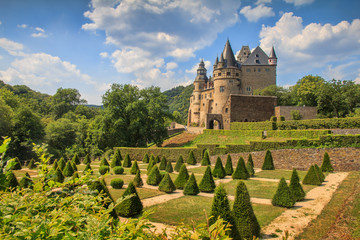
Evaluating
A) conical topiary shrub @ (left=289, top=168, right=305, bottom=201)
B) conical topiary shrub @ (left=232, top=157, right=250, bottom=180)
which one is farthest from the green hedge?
conical topiary shrub @ (left=289, top=168, right=305, bottom=201)

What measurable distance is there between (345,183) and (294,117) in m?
22.7

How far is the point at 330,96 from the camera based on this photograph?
33.7 metres

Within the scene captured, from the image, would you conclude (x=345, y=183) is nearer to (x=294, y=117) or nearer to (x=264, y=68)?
(x=294, y=117)

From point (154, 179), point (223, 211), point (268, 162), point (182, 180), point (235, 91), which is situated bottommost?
point (154, 179)

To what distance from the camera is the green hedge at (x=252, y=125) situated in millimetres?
30750

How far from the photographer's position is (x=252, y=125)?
109 ft

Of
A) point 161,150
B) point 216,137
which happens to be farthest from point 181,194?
point 216,137

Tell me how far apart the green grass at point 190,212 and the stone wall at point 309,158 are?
11244 millimetres

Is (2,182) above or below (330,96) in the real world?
below

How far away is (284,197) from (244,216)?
408 centimetres

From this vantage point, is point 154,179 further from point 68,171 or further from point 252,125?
point 252,125

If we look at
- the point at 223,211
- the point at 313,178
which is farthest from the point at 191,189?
the point at 313,178

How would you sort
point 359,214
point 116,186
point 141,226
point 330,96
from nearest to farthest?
point 141,226 < point 359,214 < point 116,186 < point 330,96

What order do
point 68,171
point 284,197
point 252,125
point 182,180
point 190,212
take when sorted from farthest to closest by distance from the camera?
1. point 252,125
2. point 68,171
3. point 182,180
4. point 284,197
5. point 190,212
